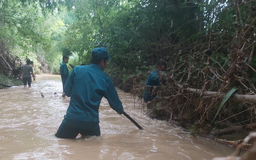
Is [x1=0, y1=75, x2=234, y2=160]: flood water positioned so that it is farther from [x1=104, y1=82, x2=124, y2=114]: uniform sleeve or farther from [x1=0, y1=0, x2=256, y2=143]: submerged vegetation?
[x1=104, y1=82, x2=124, y2=114]: uniform sleeve

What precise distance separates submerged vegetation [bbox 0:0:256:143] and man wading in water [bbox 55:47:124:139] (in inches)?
59.2

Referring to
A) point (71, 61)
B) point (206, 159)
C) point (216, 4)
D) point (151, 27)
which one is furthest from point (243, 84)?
point (71, 61)

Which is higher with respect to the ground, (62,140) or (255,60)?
(255,60)

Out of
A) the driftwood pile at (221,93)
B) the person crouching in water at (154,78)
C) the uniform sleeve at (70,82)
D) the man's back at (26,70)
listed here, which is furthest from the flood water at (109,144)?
the man's back at (26,70)

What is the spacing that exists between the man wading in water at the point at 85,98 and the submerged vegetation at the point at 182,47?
1504mm

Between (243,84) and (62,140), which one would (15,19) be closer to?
(62,140)

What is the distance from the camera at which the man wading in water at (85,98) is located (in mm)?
2824

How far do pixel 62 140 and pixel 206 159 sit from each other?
1916 mm

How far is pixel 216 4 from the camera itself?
535cm

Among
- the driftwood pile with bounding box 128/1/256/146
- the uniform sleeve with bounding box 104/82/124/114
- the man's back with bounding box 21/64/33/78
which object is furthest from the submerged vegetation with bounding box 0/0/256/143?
the man's back with bounding box 21/64/33/78

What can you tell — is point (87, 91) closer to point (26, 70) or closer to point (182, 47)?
point (182, 47)

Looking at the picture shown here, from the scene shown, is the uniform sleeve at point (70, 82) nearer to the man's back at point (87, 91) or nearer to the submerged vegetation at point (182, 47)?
the man's back at point (87, 91)

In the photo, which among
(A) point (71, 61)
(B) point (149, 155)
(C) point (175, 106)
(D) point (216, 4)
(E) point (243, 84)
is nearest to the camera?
(B) point (149, 155)

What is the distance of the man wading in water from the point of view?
2.82 metres
